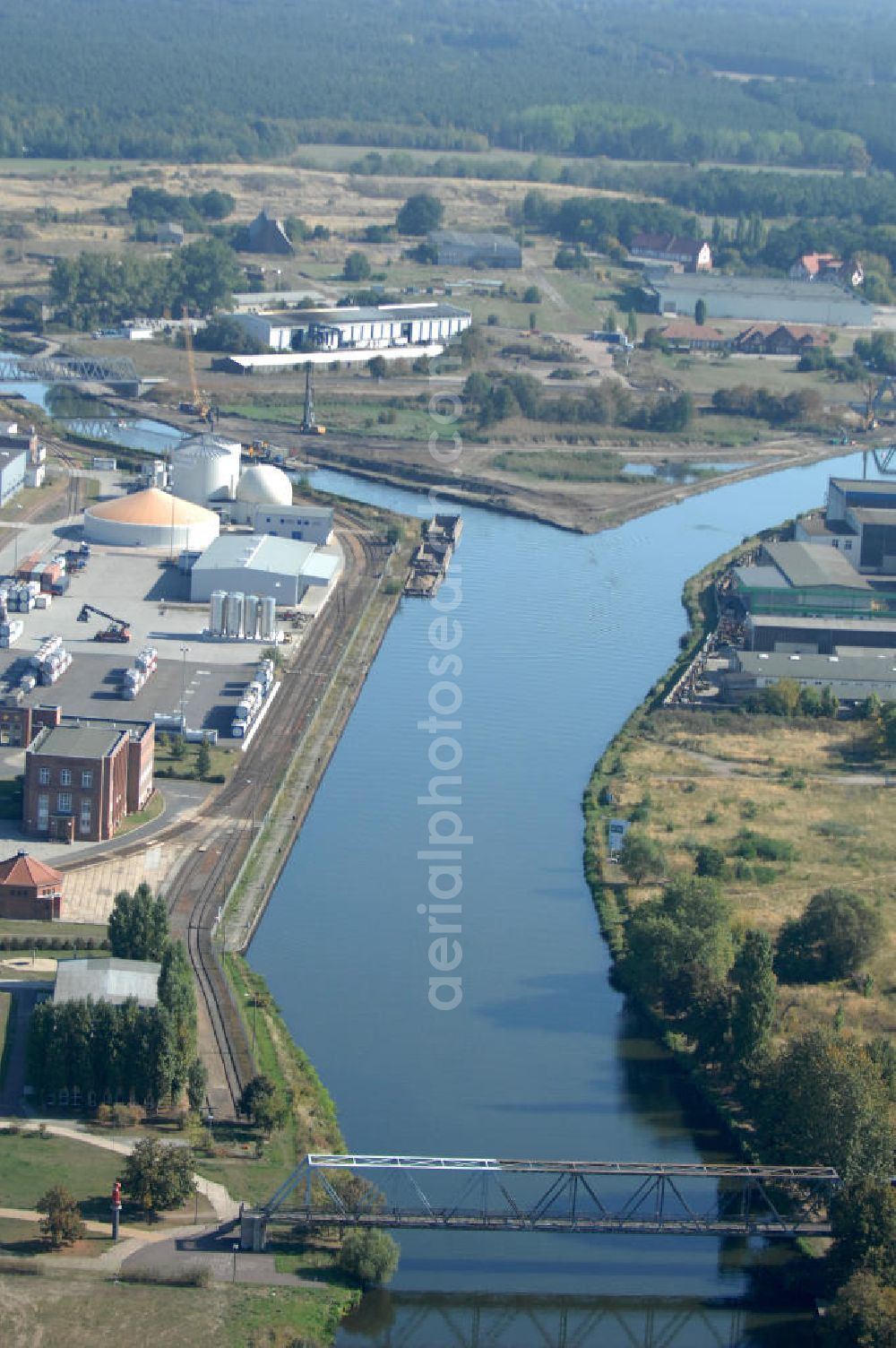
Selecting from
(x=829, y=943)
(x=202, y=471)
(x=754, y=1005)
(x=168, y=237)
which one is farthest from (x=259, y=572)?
(x=168, y=237)

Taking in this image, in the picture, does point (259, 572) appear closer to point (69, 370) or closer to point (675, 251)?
point (69, 370)

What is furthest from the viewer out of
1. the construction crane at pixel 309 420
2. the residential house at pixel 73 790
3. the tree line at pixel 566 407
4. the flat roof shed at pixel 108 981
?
the tree line at pixel 566 407

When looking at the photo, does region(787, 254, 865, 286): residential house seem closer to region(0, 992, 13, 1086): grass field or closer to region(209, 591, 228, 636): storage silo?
region(209, 591, 228, 636): storage silo

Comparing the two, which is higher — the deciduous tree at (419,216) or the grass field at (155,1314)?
the deciduous tree at (419,216)

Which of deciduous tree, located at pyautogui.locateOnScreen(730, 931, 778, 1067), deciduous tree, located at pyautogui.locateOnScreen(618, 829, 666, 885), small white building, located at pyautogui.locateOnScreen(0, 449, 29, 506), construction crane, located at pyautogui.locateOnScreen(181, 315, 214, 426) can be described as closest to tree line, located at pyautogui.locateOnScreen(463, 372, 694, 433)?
construction crane, located at pyautogui.locateOnScreen(181, 315, 214, 426)

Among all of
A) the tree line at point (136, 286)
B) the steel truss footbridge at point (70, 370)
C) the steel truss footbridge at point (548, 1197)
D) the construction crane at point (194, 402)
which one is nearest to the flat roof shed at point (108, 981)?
the steel truss footbridge at point (548, 1197)

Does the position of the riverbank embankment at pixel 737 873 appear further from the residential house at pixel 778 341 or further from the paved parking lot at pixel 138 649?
the residential house at pixel 778 341
